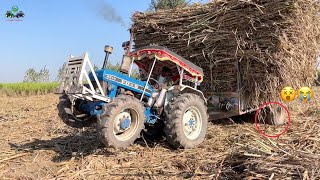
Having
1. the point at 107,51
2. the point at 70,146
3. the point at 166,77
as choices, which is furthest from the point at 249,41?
the point at 70,146

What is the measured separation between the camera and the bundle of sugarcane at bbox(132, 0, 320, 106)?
6.41 meters

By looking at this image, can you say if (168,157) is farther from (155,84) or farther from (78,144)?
(78,144)

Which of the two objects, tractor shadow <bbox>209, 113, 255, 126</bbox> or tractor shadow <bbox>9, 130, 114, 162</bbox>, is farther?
tractor shadow <bbox>209, 113, 255, 126</bbox>

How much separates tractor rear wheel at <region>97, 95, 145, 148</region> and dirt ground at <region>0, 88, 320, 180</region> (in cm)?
32

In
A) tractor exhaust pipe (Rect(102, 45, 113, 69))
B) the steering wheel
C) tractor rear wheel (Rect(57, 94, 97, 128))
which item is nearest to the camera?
tractor exhaust pipe (Rect(102, 45, 113, 69))

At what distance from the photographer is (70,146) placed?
627 cm

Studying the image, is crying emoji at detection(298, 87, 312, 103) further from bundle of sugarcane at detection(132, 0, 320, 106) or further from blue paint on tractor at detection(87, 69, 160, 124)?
blue paint on tractor at detection(87, 69, 160, 124)

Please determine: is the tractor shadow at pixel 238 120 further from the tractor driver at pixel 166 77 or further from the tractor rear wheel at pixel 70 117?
the tractor rear wheel at pixel 70 117

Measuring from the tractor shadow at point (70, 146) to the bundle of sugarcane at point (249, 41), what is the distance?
8.32 ft

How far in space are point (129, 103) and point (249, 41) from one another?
112 inches

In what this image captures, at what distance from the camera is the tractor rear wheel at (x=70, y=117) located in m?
5.52

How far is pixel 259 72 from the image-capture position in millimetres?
6809

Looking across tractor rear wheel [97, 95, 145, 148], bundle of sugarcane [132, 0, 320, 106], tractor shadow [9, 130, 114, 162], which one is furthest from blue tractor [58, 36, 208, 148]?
bundle of sugarcane [132, 0, 320, 106]

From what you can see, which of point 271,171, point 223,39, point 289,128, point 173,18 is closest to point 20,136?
point 173,18
